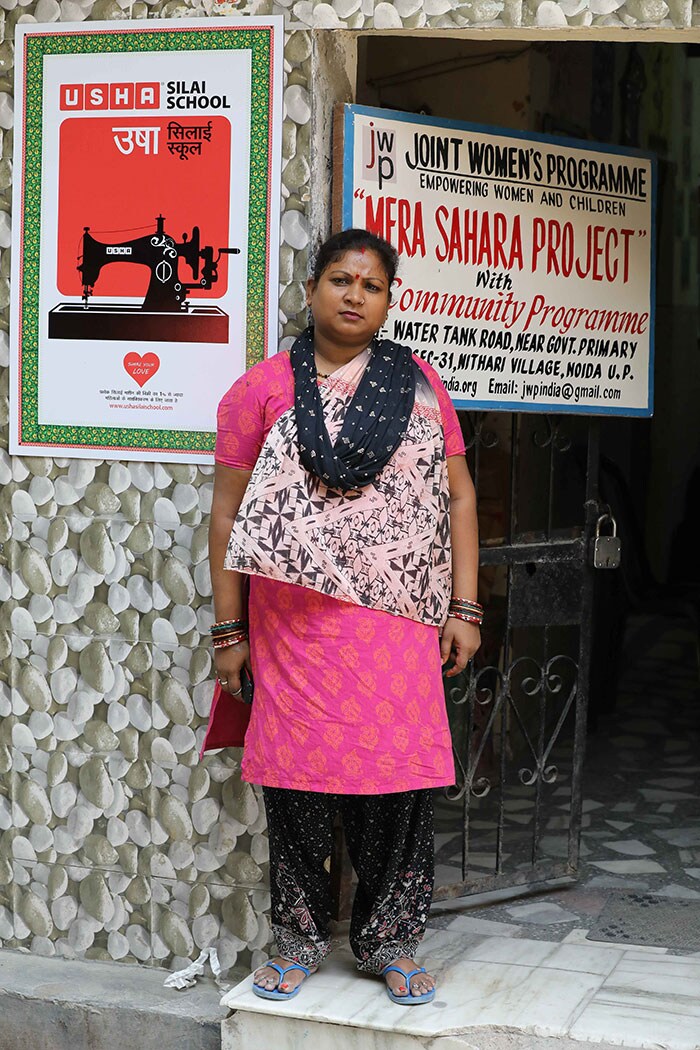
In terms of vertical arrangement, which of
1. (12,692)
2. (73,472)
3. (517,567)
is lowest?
(12,692)

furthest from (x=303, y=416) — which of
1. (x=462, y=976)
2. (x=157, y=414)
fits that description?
(x=462, y=976)

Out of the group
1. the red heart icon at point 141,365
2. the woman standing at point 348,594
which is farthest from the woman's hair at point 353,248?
the red heart icon at point 141,365

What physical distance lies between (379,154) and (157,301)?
0.73 meters

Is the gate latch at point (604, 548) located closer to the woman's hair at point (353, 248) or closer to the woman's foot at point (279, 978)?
the woman's hair at point (353, 248)

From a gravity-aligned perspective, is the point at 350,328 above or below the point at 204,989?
above

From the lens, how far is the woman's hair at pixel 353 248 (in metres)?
3.23

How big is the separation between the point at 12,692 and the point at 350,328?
1.58m

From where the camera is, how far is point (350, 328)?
323cm

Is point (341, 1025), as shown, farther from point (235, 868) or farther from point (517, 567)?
point (517, 567)

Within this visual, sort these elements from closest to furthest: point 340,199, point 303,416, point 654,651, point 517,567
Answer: point 303,416
point 340,199
point 517,567
point 654,651

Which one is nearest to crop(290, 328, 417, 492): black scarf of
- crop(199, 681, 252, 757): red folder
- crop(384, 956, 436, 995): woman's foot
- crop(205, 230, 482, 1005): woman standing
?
crop(205, 230, 482, 1005): woman standing

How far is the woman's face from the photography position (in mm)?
3215

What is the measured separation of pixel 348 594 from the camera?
318 centimetres

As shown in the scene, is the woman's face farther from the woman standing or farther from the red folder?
the red folder
